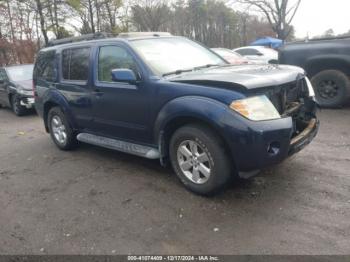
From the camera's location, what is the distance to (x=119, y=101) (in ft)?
14.8

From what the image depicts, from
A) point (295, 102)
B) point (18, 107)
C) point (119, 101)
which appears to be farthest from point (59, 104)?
point (18, 107)

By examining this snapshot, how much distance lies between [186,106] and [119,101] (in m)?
1.20

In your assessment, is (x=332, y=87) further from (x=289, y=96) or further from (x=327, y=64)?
(x=289, y=96)

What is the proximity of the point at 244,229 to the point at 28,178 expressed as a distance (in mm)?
3271

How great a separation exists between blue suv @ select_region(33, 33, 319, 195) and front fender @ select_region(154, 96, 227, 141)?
0.4 inches

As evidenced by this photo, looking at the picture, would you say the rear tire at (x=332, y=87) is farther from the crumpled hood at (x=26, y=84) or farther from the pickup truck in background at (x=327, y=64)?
the crumpled hood at (x=26, y=84)

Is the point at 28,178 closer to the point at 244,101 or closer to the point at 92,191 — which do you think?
the point at 92,191

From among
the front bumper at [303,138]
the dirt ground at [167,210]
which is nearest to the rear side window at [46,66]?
the dirt ground at [167,210]

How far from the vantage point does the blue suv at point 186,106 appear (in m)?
3.37

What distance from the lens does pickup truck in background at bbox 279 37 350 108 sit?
6965 millimetres

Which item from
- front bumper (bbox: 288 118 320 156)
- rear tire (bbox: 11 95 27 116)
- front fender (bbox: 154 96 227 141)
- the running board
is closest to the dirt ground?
the running board

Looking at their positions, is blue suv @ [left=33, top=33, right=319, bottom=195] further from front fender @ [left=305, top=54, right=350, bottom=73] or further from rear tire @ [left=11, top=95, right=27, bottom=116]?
rear tire @ [left=11, top=95, right=27, bottom=116]

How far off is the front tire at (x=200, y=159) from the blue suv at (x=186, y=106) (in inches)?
0.4

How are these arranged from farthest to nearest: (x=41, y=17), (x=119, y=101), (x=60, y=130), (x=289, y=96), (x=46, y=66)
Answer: (x=41, y=17) < (x=46, y=66) < (x=60, y=130) < (x=119, y=101) < (x=289, y=96)
